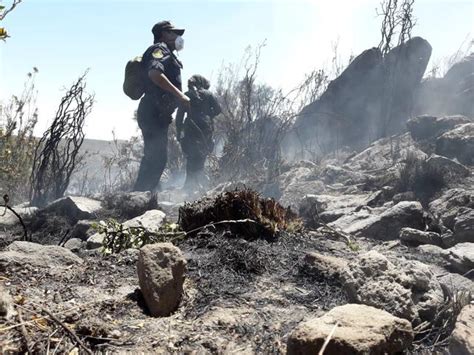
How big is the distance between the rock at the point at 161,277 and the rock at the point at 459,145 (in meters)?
6.62

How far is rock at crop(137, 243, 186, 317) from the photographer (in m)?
2.26

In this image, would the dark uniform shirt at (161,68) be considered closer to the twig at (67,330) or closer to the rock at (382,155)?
the rock at (382,155)

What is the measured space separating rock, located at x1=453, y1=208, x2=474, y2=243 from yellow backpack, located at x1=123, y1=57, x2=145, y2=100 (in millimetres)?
4753

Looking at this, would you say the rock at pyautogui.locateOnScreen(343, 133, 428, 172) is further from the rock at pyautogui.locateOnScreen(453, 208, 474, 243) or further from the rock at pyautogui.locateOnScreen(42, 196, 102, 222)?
the rock at pyautogui.locateOnScreen(42, 196, 102, 222)

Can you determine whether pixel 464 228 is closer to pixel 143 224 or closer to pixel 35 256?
pixel 143 224

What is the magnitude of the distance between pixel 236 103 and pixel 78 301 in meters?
10.8

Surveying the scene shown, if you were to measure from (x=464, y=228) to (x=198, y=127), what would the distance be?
5194 mm

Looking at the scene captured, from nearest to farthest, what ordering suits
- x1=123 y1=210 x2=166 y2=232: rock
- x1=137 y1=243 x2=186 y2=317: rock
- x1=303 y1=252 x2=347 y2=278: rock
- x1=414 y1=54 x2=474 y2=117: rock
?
x1=137 y1=243 x2=186 y2=317: rock < x1=303 y1=252 x2=347 y2=278: rock < x1=123 y1=210 x2=166 y2=232: rock < x1=414 y1=54 x2=474 y2=117: rock

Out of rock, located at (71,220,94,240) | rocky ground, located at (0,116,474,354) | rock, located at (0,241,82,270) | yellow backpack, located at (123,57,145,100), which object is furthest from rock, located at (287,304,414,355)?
yellow backpack, located at (123,57,145,100)

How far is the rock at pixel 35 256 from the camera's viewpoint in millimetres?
2581

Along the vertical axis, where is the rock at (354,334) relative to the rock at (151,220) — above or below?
below

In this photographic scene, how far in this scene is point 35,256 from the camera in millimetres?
2732

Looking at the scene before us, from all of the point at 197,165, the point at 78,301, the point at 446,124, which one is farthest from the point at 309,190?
the point at 78,301

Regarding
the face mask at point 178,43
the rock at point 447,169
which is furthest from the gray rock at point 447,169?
the face mask at point 178,43
